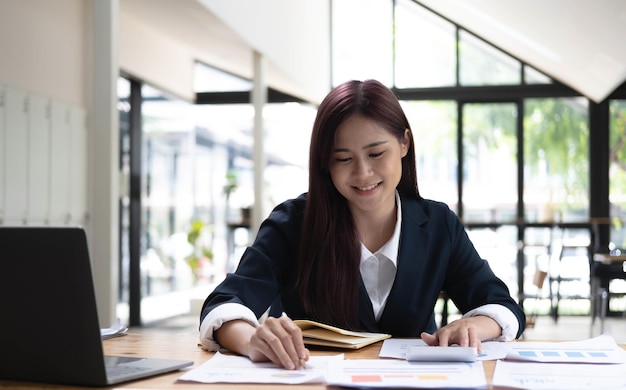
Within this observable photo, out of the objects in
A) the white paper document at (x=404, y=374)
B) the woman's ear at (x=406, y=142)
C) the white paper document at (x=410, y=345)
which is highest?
the woman's ear at (x=406, y=142)

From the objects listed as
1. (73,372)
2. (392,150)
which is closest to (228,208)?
(392,150)

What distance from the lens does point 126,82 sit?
8242 millimetres

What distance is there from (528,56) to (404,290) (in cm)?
890

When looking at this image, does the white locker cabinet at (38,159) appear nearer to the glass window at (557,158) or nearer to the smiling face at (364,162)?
the smiling face at (364,162)

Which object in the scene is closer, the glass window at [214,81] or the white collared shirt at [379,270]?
the white collared shirt at [379,270]

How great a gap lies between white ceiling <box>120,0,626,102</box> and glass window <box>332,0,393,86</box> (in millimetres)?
637

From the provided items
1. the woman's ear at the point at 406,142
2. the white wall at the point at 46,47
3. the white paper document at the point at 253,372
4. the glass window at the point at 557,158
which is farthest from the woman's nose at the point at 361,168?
the glass window at the point at 557,158

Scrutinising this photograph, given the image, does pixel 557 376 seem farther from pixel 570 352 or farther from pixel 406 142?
pixel 406 142

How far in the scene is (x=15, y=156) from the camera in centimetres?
495

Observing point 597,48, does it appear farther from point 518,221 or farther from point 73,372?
point 73,372

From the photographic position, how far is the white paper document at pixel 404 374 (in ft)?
4.18

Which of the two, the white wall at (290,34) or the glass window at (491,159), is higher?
the white wall at (290,34)

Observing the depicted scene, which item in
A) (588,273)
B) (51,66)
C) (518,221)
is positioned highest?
(51,66)

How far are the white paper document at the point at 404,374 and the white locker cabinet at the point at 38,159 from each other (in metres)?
4.11
